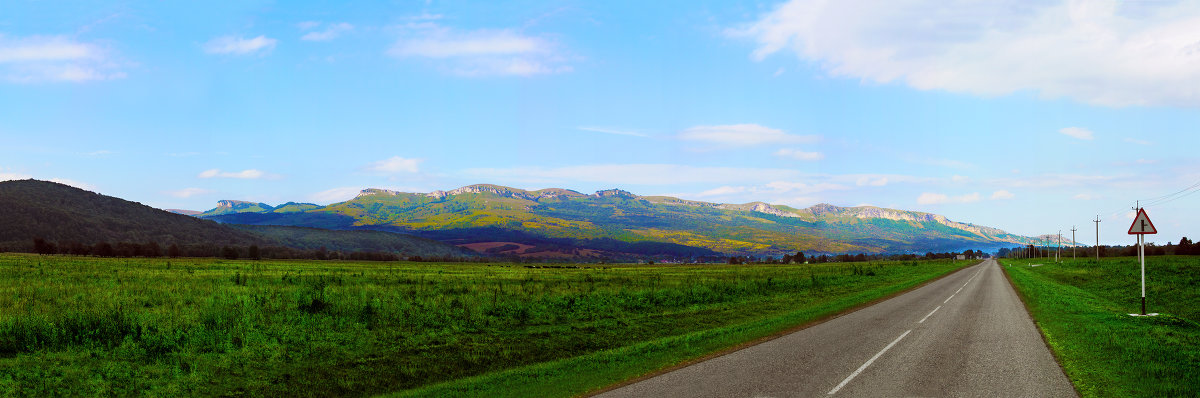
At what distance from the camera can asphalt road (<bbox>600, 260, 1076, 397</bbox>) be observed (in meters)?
11.5

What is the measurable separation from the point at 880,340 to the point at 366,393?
13.8 meters

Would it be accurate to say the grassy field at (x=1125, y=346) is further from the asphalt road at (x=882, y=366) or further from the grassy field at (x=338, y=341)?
the grassy field at (x=338, y=341)

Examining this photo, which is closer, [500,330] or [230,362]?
[230,362]

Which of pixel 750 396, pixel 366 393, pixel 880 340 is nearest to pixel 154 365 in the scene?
pixel 366 393

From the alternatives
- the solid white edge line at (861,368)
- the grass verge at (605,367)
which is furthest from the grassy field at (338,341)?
the solid white edge line at (861,368)

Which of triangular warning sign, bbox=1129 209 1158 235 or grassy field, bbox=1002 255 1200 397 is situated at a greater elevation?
triangular warning sign, bbox=1129 209 1158 235

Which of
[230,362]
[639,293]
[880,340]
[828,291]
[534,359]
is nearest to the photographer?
[230,362]

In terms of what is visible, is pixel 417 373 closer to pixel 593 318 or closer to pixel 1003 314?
pixel 593 318

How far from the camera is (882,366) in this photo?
1362 centimetres

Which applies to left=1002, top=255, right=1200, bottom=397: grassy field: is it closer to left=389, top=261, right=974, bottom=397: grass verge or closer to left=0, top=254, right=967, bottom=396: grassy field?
left=389, top=261, right=974, bottom=397: grass verge

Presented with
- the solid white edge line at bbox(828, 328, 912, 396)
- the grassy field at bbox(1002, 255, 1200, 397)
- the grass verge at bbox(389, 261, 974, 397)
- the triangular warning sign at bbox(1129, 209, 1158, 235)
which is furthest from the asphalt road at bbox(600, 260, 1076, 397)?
the triangular warning sign at bbox(1129, 209, 1158, 235)

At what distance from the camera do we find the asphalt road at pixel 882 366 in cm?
1146

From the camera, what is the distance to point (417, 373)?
14.8 meters

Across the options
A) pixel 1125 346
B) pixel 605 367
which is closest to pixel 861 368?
pixel 605 367
